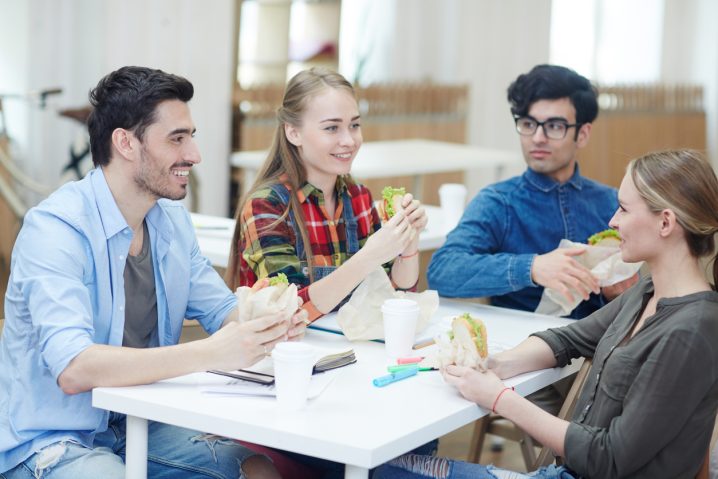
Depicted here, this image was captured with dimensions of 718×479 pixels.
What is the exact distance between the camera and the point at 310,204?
292 centimetres

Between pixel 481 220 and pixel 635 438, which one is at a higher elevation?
pixel 481 220

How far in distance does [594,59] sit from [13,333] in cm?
734

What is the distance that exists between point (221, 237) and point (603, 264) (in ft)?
4.34

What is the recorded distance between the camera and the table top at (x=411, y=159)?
4848mm

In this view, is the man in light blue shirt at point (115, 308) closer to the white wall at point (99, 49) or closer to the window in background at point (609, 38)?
the white wall at point (99, 49)

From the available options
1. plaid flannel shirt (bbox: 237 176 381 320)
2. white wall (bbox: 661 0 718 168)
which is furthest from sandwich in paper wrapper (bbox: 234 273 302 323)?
white wall (bbox: 661 0 718 168)

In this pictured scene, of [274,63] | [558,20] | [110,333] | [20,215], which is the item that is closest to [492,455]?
[110,333]

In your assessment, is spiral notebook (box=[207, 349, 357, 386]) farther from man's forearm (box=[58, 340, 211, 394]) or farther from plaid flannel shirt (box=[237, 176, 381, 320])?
plaid flannel shirt (box=[237, 176, 381, 320])

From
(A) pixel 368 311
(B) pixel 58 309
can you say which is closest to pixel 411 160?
(A) pixel 368 311

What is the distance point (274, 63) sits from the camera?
6.95 meters

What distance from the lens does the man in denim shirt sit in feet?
10.5

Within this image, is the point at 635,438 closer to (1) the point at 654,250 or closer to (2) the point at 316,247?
(1) the point at 654,250

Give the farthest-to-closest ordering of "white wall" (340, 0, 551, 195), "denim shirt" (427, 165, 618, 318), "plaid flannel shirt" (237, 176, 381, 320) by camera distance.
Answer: "white wall" (340, 0, 551, 195) → "denim shirt" (427, 165, 618, 318) → "plaid flannel shirt" (237, 176, 381, 320)

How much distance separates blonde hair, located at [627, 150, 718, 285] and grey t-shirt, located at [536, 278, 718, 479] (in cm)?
12
